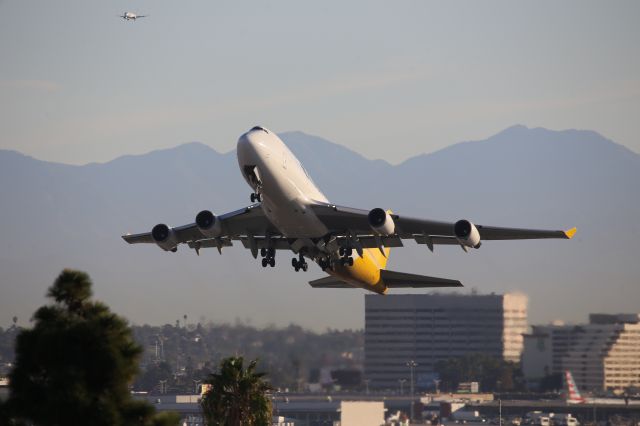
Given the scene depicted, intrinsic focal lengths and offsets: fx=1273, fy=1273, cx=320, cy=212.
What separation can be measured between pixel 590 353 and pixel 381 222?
12584cm

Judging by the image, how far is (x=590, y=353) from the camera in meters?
179

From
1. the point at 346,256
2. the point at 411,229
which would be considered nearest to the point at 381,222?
the point at 411,229

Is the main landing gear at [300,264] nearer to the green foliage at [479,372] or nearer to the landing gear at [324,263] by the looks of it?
the landing gear at [324,263]

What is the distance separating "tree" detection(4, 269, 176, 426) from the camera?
31.5m

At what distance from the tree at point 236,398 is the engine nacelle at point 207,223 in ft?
21.5

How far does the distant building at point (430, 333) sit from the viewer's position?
6501 inches

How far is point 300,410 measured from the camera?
133625 mm

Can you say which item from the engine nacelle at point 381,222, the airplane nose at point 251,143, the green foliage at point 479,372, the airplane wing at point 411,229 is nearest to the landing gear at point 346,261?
the airplane wing at point 411,229

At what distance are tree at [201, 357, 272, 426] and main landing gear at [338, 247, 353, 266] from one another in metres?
7.21

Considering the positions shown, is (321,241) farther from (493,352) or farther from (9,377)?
(493,352)

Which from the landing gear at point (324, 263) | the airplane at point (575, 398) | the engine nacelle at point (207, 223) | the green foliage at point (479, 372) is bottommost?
the airplane at point (575, 398)

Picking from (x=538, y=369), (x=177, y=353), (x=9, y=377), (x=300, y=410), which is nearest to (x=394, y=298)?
(x=538, y=369)

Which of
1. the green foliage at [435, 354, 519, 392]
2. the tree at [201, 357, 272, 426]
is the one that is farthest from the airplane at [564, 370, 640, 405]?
the tree at [201, 357, 272, 426]

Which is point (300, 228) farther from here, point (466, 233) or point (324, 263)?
point (466, 233)
